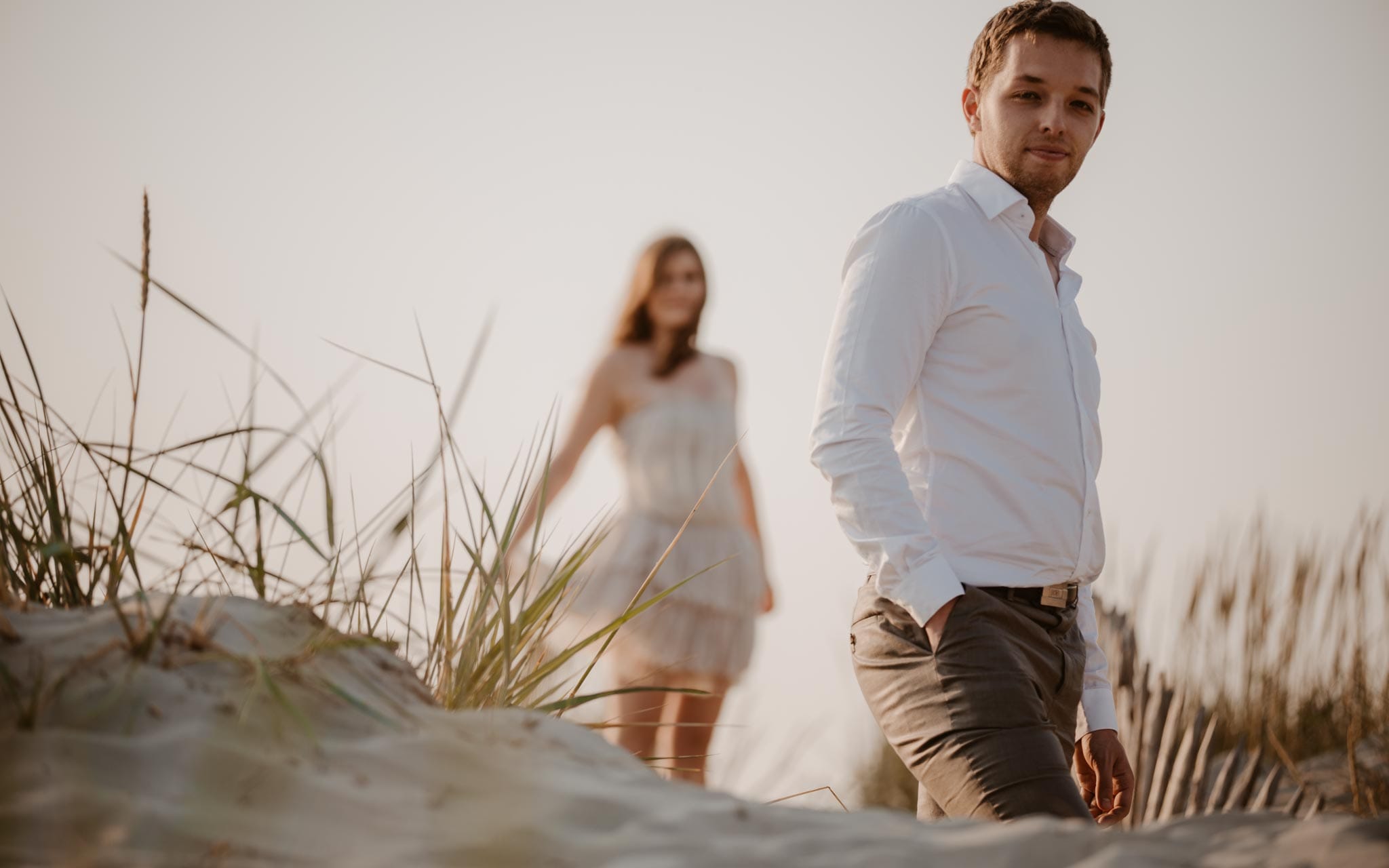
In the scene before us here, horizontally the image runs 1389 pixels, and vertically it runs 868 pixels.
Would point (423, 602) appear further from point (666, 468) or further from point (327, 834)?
point (666, 468)

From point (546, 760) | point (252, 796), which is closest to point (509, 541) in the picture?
point (546, 760)

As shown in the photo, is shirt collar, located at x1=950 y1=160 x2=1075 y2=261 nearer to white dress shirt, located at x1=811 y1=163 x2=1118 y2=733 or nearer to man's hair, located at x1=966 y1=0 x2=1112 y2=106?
white dress shirt, located at x1=811 y1=163 x2=1118 y2=733

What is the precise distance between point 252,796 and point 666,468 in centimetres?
338

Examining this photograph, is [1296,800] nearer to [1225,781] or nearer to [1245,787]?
[1245,787]

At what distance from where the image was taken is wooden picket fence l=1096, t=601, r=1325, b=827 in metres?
2.87

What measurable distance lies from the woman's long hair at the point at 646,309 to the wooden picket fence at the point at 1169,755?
1821 millimetres

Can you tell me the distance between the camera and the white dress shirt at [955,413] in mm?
1655

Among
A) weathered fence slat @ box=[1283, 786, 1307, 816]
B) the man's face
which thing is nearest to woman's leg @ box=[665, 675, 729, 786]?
weathered fence slat @ box=[1283, 786, 1307, 816]

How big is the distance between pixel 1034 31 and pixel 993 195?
0.29 meters

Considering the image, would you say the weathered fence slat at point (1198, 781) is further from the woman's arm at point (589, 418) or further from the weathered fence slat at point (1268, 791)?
the woman's arm at point (589, 418)

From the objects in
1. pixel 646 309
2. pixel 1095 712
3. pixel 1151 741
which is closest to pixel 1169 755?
pixel 1151 741

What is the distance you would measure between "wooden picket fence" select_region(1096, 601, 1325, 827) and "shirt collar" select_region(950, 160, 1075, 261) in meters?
1.43

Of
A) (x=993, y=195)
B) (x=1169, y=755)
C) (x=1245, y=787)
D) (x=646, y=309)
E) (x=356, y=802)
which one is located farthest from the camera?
(x=646, y=309)

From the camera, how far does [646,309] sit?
4.66 meters
